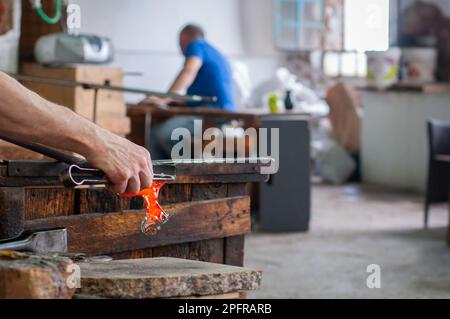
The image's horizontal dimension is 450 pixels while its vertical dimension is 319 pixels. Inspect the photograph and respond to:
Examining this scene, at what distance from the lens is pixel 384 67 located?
34.7 ft

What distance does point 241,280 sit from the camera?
88.7 inches

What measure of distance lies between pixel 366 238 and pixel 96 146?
542cm

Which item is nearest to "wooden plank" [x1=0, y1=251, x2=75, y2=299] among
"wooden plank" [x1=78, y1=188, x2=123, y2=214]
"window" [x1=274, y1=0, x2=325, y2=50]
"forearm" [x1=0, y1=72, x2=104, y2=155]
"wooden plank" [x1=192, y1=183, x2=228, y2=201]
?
"forearm" [x1=0, y1=72, x2=104, y2=155]

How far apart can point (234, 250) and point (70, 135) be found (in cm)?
119

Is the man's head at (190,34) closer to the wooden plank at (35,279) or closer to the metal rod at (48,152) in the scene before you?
the metal rod at (48,152)

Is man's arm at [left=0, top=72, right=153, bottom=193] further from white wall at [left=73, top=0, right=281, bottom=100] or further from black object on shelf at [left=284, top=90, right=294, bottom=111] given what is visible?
white wall at [left=73, top=0, right=281, bottom=100]

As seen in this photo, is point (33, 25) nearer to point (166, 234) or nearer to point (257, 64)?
point (257, 64)

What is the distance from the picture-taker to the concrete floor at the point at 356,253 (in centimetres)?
563

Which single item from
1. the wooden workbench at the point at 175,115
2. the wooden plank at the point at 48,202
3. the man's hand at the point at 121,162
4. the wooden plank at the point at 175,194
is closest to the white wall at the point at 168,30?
the wooden workbench at the point at 175,115

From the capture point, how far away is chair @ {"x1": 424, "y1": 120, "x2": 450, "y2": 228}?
26.0ft

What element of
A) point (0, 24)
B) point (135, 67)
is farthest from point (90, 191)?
point (135, 67)

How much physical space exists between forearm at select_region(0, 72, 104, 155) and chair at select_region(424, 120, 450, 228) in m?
6.05

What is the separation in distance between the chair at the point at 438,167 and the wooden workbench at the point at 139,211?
4.91 m

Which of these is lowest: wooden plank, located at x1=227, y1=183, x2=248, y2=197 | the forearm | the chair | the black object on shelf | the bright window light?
the chair
